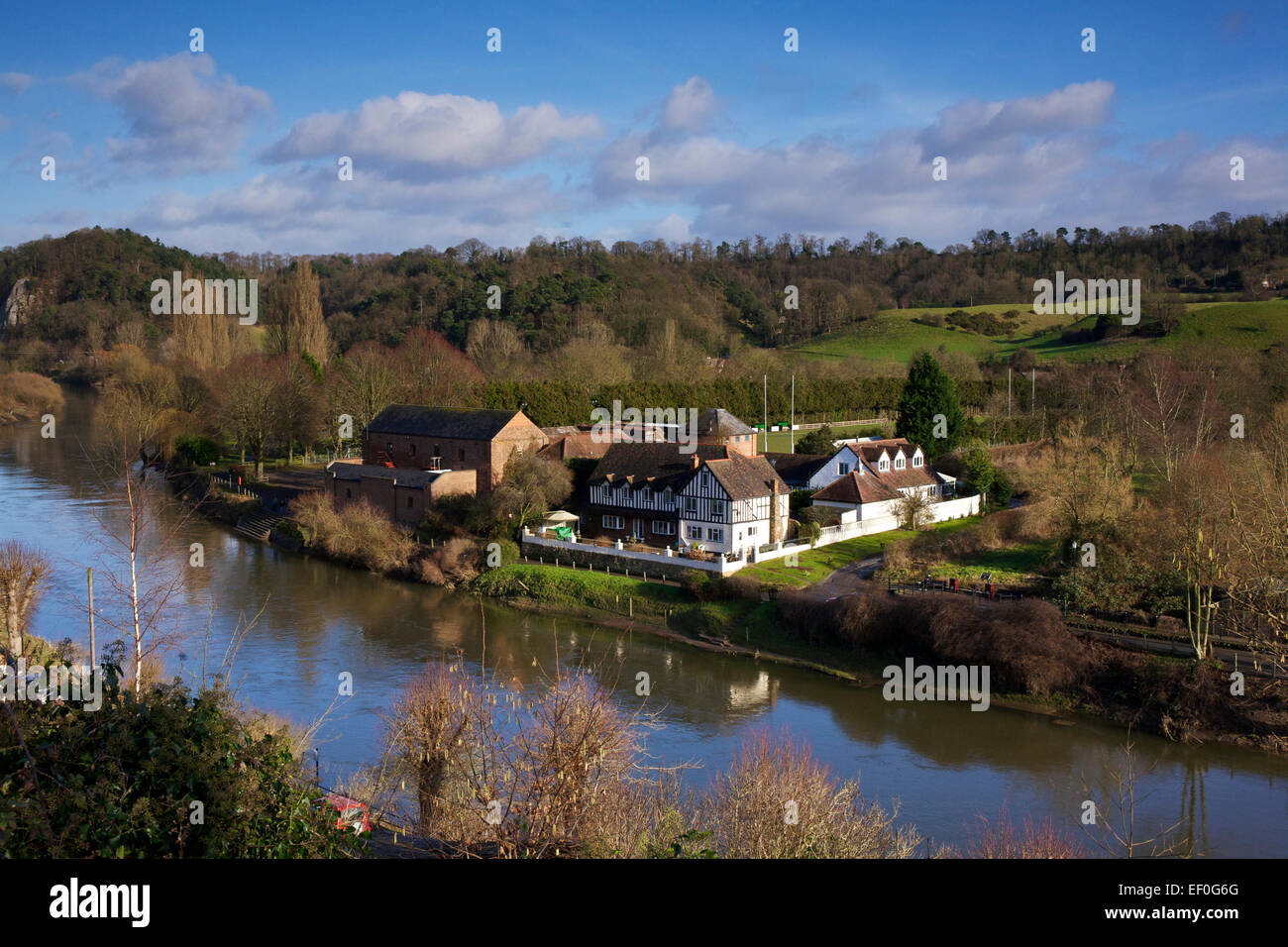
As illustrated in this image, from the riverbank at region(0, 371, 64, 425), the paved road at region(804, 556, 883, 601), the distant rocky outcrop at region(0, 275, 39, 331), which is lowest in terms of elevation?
the paved road at region(804, 556, 883, 601)

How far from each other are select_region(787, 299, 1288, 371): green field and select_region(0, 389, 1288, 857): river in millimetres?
52883

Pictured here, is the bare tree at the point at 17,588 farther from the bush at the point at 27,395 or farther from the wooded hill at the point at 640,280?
the bush at the point at 27,395

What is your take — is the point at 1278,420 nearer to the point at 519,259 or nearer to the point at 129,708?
the point at 129,708

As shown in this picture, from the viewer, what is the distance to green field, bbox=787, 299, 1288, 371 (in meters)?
69.8

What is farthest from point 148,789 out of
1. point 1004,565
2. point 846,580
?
point 1004,565

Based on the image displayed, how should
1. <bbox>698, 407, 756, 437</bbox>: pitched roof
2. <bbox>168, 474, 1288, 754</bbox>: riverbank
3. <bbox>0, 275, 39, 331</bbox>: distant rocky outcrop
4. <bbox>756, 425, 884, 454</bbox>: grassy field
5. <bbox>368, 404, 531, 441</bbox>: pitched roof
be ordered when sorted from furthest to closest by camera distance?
<bbox>0, 275, 39, 331</bbox>: distant rocky outcrop
<bbox>756, 425, 884, 454</bbox>: grassy field
<bbox>698, 407, 756, 437</bbox>: pitched roof
<bbox>368, 404, 531, 441</bbox>: pitched roof
<bbox>168, 474, 1288, 754</bbox>: riverbank

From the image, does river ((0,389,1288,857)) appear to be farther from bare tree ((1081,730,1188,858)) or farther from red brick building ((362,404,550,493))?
red brick building ((362,404,550,493))

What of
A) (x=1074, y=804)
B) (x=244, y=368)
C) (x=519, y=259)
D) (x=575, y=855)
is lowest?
(x=1074, y=804)

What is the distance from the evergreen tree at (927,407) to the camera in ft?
153

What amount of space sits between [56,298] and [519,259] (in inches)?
2077

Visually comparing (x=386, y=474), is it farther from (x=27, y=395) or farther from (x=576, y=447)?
(x=27, y=395)

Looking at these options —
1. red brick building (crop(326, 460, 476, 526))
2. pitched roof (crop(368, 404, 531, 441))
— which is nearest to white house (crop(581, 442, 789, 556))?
pitched roof (crop(368, 404, 531, 441))

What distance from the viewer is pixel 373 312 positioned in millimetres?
86000
